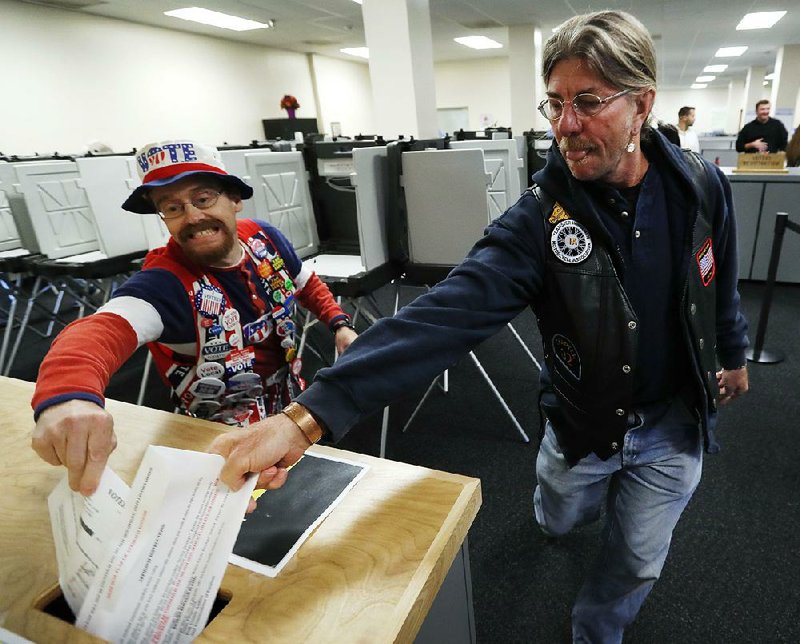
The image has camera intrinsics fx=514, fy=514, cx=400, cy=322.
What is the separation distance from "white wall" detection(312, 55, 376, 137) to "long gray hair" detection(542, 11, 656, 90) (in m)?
10.2

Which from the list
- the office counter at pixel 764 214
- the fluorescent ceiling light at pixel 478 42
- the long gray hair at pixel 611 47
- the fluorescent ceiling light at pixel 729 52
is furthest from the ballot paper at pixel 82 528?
the fluorescent ceiling light at pixel 729 52

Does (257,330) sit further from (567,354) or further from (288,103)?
(288,103)

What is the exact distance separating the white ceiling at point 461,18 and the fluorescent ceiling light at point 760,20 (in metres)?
0.13

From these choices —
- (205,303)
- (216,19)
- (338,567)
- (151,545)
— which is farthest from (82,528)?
(216,19)

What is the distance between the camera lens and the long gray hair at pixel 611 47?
0.82 m

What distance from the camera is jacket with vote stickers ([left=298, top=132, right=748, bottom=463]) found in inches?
34.4

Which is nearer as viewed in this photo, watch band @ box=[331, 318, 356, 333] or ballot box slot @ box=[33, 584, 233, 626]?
ballot box slot @ box=[33, 584, 233, 626]

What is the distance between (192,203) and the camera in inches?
47.4

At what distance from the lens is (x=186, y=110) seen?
24.9 ft

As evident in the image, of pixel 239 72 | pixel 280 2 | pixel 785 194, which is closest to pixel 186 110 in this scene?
pixel 239 72

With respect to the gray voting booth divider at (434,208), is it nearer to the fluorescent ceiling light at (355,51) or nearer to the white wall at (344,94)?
the fluorescent ceiling light at (355,51)

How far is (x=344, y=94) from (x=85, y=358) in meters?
11.3

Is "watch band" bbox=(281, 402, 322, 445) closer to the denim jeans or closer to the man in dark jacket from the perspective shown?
the man in dark jacket

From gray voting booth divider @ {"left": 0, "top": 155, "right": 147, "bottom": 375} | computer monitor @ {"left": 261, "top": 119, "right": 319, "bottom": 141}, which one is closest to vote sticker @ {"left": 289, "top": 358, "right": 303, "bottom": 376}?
gray voting booth divider @ {"left": 0, "top": 155, "right": 147, "bottom": 375}
